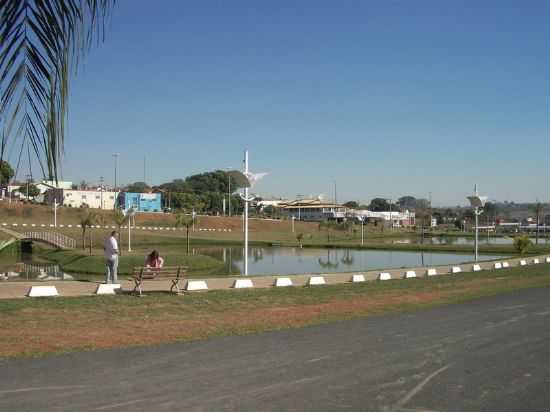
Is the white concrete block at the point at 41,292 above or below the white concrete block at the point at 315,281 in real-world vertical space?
above

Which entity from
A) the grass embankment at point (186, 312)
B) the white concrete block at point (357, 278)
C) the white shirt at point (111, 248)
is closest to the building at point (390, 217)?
the white concrete block at point (357, 278)

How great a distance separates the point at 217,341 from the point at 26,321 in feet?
12.6

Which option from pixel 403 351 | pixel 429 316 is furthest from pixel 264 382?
pixel 429 316

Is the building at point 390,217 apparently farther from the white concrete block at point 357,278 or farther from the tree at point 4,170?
the tree at point 4,170

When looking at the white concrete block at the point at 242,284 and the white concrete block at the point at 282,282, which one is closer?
the white concrete block at the point at 242,284

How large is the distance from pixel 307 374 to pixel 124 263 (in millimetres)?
29734

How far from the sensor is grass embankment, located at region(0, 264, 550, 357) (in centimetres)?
1021

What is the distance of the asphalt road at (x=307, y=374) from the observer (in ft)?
21.0

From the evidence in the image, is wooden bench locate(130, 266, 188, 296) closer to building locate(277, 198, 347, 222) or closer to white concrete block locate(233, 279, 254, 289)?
white concrete block locate(233, 279, 254, 289)

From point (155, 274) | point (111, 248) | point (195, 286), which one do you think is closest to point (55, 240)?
point (111, 248)

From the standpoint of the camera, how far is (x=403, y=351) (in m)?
9.35

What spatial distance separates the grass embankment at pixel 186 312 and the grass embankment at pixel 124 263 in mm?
16900

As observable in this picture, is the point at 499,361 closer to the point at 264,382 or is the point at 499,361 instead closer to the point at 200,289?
the point at 264,382

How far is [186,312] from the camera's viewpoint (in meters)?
13.4
